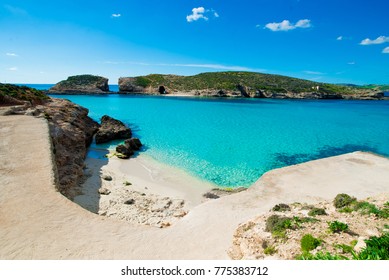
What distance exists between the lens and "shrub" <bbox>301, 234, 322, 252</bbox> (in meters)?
7.69

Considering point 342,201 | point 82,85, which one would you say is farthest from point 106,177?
point 82,85

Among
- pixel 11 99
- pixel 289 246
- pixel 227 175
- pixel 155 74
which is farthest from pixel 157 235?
pixel 155 74

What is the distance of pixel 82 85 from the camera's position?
393 ft

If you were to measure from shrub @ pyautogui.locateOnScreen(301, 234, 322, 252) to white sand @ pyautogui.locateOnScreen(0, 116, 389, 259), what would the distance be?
2.91m

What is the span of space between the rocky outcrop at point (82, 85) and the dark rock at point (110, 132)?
314 ft

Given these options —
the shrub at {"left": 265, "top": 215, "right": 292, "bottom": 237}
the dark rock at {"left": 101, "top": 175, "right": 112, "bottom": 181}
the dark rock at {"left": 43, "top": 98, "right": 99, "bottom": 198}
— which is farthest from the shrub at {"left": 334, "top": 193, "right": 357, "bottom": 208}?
the dark rock at {"left": 101, "top": 175, "right": 112, "bottom": 181}

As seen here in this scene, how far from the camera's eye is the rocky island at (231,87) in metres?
112

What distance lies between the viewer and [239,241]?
9.55 m

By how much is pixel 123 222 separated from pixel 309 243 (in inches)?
302

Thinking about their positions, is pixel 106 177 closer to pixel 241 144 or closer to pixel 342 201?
pixel 342 201

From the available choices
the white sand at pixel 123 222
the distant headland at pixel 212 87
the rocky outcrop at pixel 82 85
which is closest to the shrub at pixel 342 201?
the white sand at pixel 123 222

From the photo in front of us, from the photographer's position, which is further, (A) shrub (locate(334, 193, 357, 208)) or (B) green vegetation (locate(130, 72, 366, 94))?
(B) green vegetation (locate(130, 72, 366, 94))

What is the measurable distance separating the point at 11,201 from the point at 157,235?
6.82 meters

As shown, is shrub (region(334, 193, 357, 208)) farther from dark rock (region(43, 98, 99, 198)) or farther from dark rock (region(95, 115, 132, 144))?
dark rock (region(95, 115, 132, 144))
